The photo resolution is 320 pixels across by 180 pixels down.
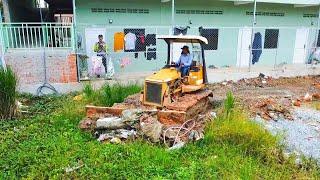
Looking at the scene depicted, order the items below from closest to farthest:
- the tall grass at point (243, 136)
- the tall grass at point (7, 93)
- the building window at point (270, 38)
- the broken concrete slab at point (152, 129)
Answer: the tall grass at point (243, 136)
the broken concrete slab at point (152, 129)
the tall grass at point (7, 93)
the building window at point (270, 38)

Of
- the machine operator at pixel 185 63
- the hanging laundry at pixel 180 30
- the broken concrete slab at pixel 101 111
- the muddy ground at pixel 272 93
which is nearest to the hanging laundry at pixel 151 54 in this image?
the hanging laundry at pixel 180 30

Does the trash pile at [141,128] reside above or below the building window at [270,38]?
below

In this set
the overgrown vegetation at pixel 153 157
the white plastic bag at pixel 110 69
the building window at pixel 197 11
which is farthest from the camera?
the building window at pixel 197 11

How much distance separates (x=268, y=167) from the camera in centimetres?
622

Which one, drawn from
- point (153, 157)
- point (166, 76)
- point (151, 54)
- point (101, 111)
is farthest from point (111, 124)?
point (151, 54)

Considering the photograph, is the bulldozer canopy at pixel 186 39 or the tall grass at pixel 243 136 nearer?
the tall grass at pixel 243 136

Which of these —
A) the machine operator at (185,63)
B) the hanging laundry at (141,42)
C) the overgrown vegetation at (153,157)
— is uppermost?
the hanging laundry at (141,42)

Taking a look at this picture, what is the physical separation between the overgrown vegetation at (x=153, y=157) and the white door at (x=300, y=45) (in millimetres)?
13144

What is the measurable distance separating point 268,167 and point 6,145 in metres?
5.48

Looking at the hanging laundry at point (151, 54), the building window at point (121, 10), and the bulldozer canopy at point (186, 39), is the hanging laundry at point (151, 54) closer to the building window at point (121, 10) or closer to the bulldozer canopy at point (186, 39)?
the building window at point (121, 10)

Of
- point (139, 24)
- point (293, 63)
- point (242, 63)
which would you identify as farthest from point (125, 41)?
point (293, 63)

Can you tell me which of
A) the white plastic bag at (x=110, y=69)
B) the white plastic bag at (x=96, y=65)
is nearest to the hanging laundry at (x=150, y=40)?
the white plastic bag at (x=110, y=69)

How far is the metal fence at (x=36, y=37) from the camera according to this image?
448 inches

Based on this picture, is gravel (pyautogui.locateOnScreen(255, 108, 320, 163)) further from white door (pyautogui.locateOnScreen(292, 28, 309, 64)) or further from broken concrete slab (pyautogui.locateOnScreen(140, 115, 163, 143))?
white door (pyautogui.locateOnScreen(292, 28, 309, 64))
